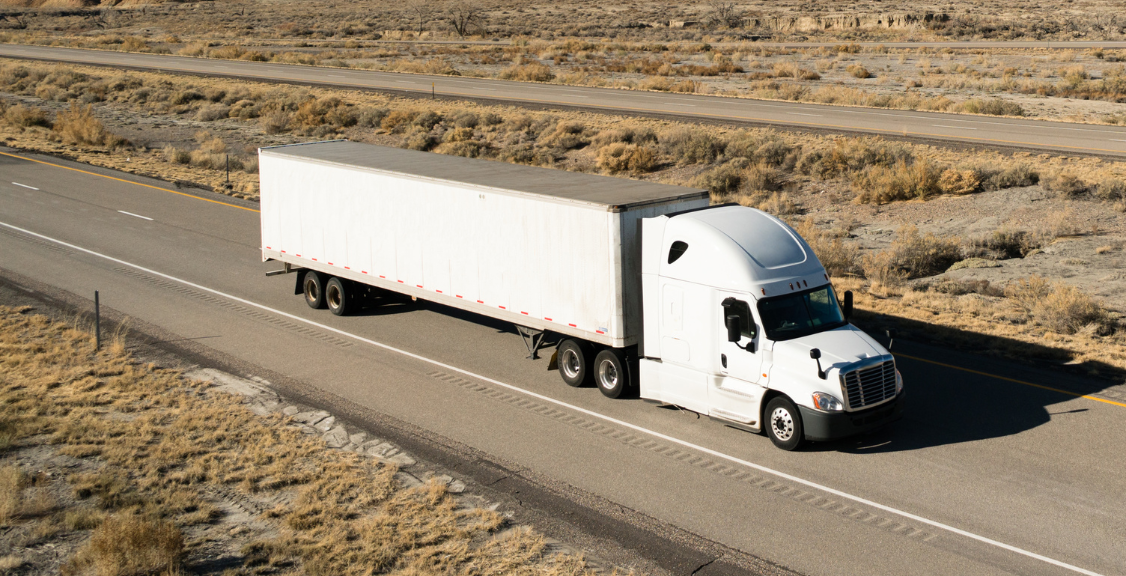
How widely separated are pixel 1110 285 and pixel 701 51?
59652mm

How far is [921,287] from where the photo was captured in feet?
70.9

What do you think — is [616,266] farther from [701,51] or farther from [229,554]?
[701,51]

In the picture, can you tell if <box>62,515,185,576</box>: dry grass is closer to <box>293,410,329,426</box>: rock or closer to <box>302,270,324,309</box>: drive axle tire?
<box>293,410,329,426</box>: rock

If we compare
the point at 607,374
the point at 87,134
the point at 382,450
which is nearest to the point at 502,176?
the point at 607,374

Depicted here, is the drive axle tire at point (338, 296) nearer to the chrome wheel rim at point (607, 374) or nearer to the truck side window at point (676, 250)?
the chrome wheel rim at point (607, 374)

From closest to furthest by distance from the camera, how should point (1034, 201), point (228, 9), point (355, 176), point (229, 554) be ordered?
point (229, 554)
point (355, 176)
point (1034, 201)
point (228, 9)

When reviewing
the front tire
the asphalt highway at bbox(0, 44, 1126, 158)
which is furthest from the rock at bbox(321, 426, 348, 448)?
the asphalt highway at bbox(0, 44, 1126, 158)

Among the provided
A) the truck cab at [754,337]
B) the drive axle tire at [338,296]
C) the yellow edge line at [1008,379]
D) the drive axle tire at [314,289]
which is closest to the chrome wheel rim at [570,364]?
the truck cab at [754,337]

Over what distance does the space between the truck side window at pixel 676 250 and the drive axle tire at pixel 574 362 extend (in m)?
2.39

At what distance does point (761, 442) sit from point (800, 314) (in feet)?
5.96

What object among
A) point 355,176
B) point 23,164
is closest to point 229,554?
point 355,176

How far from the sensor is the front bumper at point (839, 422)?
12055mm

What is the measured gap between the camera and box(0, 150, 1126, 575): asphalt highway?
1024 cm

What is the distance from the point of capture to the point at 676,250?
13.4 metres
